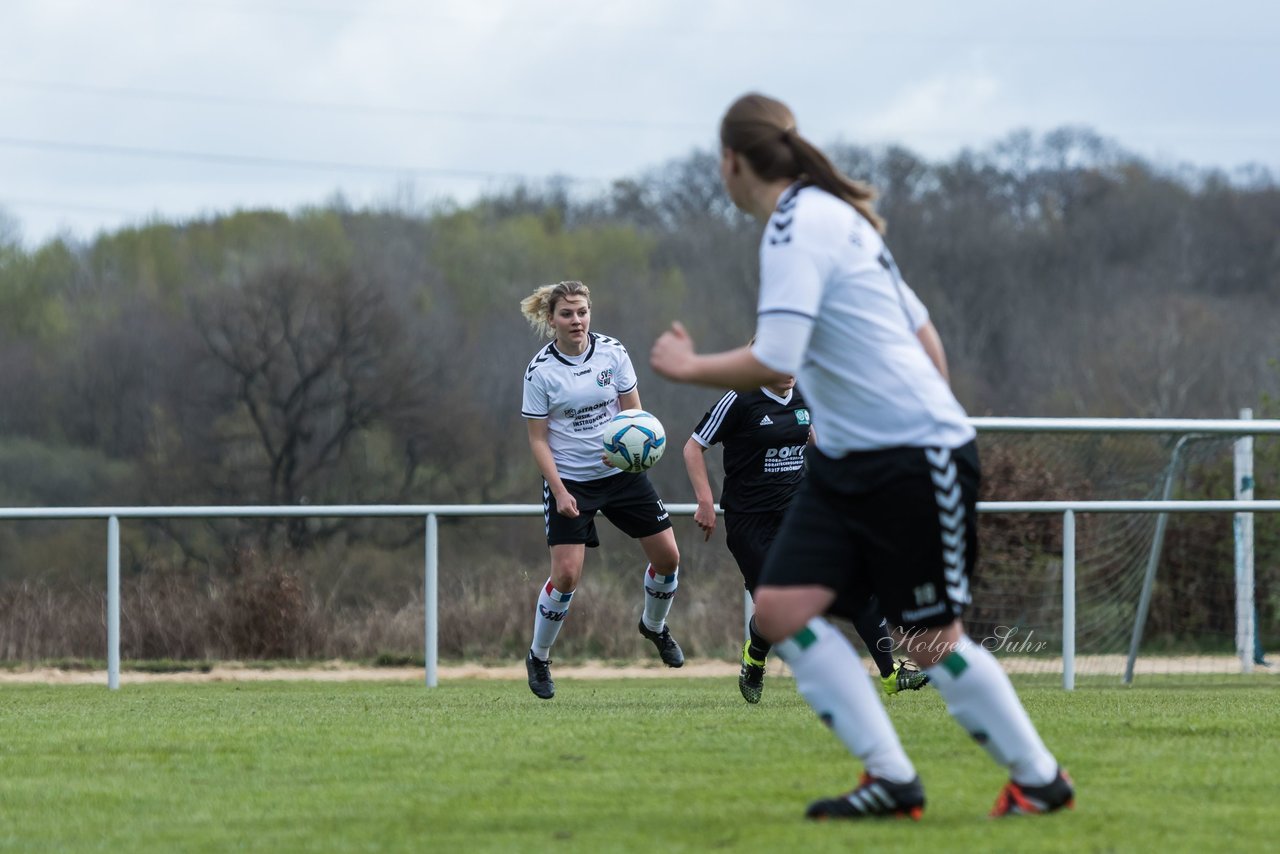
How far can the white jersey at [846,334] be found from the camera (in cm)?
421

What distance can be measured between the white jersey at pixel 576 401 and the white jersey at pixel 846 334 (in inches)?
174

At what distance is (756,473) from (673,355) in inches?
161

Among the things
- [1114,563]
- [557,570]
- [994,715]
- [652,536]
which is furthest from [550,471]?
[1114,563]

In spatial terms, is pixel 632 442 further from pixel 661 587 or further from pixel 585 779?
pixel 585 779

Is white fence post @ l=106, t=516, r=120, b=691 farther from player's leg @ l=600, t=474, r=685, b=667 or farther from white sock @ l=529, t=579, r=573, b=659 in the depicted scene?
player's leg @ l=600, t=474, r=685, b=667

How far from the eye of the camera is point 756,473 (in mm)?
8367

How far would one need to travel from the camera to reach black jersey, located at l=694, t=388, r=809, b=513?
27.2 ft

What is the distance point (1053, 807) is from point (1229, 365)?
45.4 meters

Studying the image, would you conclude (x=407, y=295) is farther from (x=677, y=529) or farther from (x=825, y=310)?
(x=825, y=310)

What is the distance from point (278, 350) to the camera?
3556cm

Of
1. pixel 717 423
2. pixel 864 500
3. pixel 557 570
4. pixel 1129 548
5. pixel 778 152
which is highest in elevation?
pixel 778 152

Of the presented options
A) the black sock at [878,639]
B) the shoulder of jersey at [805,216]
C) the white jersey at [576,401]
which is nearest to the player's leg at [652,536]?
the white jersey at [576,401]

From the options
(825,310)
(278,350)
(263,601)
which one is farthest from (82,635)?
(278,350)

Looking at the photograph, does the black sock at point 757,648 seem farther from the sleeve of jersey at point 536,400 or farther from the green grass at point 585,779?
the sleeve of jersey at point 536,400
